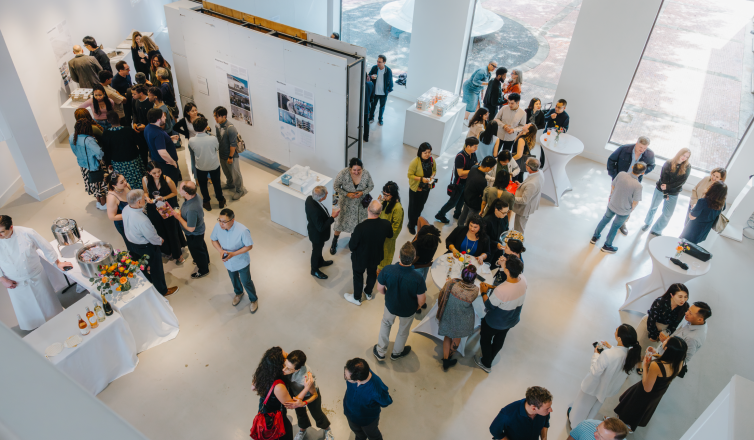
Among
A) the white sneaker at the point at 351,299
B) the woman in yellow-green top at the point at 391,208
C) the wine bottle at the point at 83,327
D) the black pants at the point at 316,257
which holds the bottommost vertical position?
the white sneaker at the point at 351,299

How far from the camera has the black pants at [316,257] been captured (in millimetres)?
5883

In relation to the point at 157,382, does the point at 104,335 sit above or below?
above

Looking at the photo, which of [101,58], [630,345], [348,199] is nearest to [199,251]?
[348,199]

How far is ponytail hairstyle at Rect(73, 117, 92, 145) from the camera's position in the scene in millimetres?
6000

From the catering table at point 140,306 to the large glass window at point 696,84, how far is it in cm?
841

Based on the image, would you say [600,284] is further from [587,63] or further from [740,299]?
[587,63]

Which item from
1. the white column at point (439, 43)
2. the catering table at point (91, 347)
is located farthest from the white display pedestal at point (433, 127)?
the catering table at point (91, 347)

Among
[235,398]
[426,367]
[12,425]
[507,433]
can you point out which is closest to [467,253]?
[426,367]

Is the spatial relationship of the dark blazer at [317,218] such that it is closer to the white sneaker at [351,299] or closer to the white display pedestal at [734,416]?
the white sneaker at [351,299]

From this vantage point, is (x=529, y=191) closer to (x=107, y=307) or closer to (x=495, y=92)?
(x=495, y=92)

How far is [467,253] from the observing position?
5.35m

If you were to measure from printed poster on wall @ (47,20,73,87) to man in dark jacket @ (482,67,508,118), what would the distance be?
7.73 metres

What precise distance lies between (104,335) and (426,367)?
329 centimetres

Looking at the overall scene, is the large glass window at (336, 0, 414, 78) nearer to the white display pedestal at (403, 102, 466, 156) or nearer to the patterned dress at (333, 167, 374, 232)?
the white display pedestal at (403, 102, 466, 156)
